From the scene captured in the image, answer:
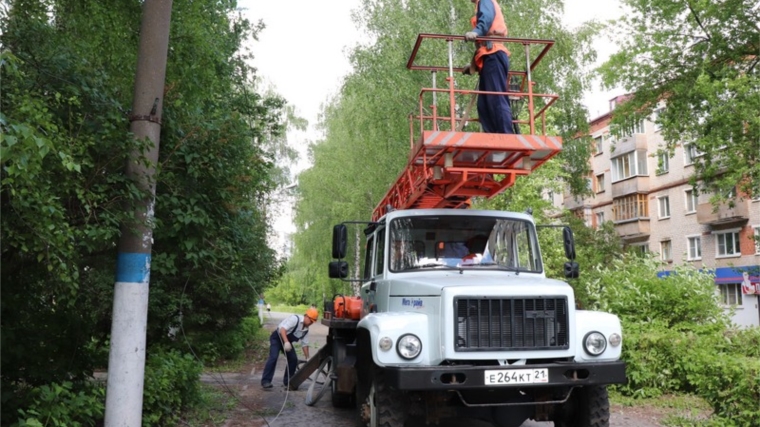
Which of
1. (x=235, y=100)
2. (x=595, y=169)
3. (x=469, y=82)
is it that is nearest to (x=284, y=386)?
(x=235, y=100)

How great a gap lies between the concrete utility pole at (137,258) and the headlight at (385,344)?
7.25 feet

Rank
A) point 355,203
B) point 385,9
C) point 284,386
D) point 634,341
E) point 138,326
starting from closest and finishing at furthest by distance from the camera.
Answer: point 138,326 < point 634,341 < point 284,386 < point 385,9 < point 355,203

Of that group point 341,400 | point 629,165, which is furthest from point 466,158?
point 629,165

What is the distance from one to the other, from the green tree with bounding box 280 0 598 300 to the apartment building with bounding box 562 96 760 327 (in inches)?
349

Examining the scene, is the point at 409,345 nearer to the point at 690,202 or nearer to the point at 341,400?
the point at 341,400

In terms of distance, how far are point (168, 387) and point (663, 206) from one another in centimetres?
3732

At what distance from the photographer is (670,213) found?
38.9 meters

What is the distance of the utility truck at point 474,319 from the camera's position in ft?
19.0

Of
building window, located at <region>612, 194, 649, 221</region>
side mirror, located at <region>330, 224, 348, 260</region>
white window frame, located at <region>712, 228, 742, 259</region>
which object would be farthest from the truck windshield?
building window, located at <region>612, 194, 649, 221</region>

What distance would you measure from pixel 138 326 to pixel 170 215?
1.15 metres

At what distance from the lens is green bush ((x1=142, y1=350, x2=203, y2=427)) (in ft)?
23.1

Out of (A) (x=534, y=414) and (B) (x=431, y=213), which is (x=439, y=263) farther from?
(A) (x=534, y=414)

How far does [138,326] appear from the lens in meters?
6.13

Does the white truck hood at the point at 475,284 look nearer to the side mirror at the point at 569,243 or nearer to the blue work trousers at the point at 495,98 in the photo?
the side mirror at the point at 569,243
